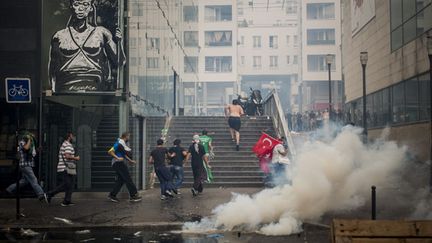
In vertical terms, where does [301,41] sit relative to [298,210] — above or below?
above

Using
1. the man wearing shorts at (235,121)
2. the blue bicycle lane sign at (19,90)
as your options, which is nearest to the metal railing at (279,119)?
the man wearing shorts at (235,121)

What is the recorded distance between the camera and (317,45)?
68688 millimetres

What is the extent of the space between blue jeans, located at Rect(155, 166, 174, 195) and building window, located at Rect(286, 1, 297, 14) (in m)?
69.2

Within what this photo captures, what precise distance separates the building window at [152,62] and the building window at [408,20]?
10.7 metres

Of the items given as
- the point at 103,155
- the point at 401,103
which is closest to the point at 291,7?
the point at 401,103

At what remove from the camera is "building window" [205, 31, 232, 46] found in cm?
7269

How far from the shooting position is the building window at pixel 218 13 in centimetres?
7281

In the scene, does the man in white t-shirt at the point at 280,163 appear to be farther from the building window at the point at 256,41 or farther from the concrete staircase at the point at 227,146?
the building window at the point at 256,41

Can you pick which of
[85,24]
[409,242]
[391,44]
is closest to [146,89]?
[85,24]

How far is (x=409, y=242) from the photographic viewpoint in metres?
5.70

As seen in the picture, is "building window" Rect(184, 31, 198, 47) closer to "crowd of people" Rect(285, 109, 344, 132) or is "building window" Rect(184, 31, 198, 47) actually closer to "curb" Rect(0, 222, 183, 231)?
"crowd of people" Rect(285, 109, 344, 132)

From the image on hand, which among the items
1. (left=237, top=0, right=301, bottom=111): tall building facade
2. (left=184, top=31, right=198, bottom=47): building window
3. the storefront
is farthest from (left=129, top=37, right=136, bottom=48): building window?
(left=237, top=0, right=301, bottom=111): tall building facade

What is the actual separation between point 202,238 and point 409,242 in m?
4.14

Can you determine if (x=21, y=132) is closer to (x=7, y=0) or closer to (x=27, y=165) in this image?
(x=27, y=165)
